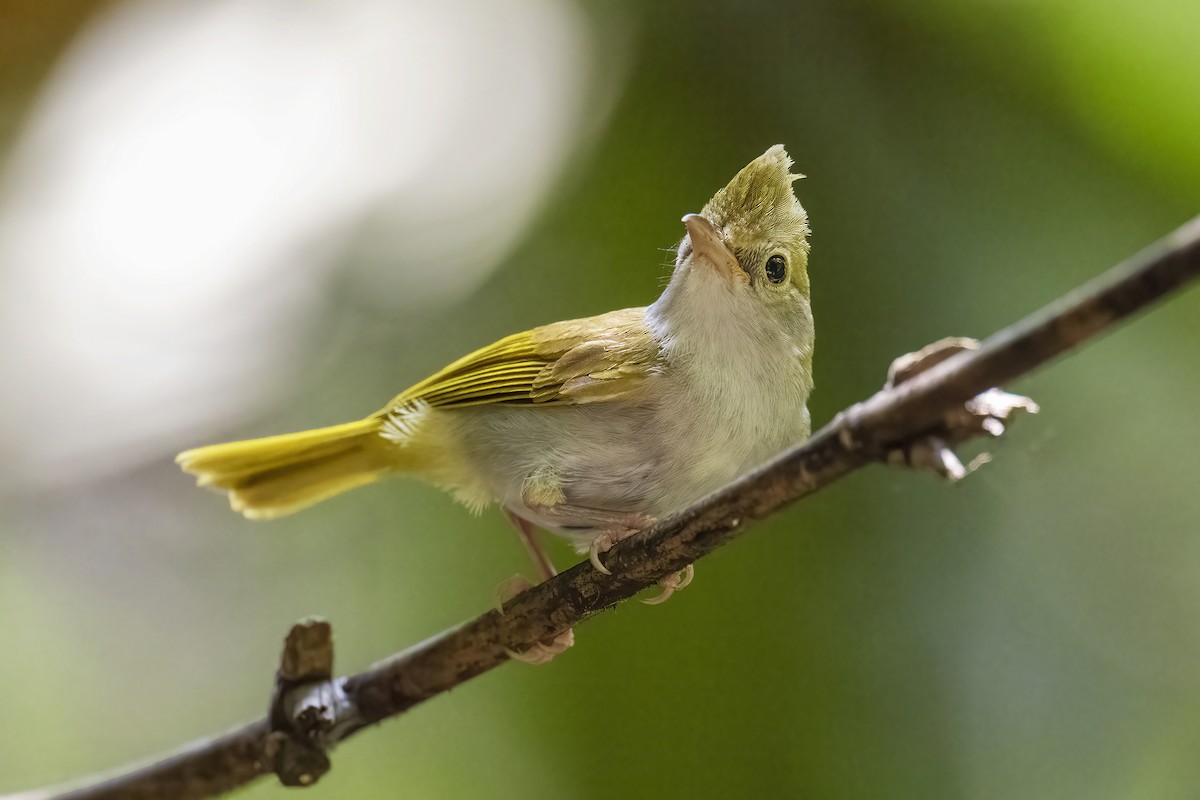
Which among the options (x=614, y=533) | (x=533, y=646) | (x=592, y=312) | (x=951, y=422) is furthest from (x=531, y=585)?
(x=951, y=422)

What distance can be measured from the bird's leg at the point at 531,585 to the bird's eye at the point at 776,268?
1.71 ft

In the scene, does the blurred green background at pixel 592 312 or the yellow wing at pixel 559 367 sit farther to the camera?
the blurred green background at pixel 592 312

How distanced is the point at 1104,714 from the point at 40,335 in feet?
8.75

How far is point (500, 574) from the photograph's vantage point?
90.5 inches

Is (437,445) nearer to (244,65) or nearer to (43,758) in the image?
(244,65)

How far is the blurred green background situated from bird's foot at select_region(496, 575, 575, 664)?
0.39 metres

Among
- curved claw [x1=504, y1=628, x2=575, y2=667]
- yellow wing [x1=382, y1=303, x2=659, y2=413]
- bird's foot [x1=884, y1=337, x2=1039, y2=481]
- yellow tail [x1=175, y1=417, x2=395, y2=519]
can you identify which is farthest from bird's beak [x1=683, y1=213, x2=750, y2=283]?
yellow tail [x1=175, y1=417, x2=395, y2=519]

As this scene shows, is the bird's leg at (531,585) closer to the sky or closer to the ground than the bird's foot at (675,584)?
closer to the sky

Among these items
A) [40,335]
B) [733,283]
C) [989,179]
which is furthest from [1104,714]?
[40,335]

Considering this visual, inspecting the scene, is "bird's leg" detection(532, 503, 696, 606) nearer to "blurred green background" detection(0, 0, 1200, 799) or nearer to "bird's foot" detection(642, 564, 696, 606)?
"bird's foot" detection(642, 564, 696, 606)

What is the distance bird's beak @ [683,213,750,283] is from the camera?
120 cm

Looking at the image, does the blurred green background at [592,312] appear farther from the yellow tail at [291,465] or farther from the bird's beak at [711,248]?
the yellow tail at [291,465]

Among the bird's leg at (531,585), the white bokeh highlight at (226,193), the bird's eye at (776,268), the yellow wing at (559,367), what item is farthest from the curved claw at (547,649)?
the white bokeh highlight at (226,193)

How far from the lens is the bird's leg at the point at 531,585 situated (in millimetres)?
1389
